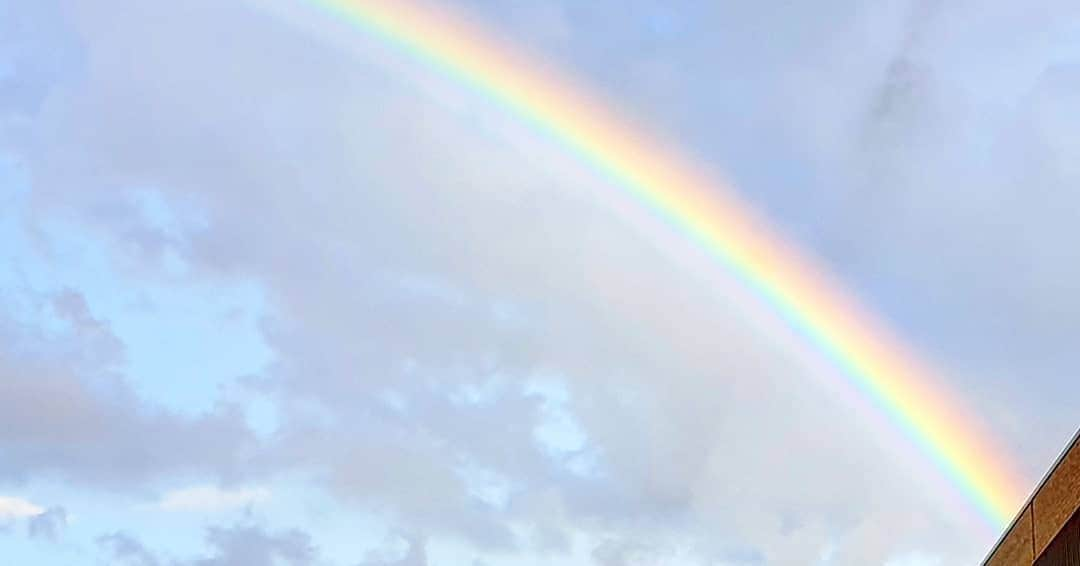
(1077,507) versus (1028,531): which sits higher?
(1028,531)

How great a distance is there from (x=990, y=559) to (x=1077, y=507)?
36.3 ft

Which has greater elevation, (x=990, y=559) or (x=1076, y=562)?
(x=990, y=559)

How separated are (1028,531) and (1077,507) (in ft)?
18.5

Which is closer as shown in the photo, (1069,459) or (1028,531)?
(1069,459)

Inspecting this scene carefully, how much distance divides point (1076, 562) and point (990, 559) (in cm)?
1069

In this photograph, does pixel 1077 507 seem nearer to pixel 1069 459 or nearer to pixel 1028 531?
pixel 1069 459

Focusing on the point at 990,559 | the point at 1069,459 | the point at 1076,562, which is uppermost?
the point at 990,559

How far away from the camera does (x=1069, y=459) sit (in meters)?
30.4

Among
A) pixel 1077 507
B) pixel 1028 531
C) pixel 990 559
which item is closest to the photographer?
pixel 1077 507

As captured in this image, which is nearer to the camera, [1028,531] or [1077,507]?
[1077,507]

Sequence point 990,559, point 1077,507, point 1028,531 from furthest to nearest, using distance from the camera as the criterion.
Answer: point 990,559, point 1028,531, point 1077,507

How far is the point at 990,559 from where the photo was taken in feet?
129

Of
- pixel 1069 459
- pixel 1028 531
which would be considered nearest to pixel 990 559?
pixel 1028 531

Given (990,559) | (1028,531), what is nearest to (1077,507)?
(1028,531)
